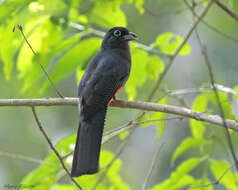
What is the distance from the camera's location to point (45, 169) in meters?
3.28

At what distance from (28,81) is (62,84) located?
19.9ft

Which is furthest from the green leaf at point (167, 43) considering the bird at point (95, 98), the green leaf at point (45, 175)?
the green leaf at point (45, 175)

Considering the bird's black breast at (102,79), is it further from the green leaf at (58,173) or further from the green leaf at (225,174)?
the green leaf at (225,174)

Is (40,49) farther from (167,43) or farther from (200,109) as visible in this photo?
(200,109)

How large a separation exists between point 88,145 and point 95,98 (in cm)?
49

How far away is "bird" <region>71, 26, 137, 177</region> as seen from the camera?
10.7ft

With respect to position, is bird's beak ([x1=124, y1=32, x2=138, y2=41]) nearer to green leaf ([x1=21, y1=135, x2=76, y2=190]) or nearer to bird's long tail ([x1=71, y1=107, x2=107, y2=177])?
bird's long tail ([x1=71, y1=107, x2=107, y2=177])

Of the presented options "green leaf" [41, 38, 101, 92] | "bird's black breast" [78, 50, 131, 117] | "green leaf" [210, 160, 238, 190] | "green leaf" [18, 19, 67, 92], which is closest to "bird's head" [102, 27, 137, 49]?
"bird's black breast" [78, 50, 131, 117]

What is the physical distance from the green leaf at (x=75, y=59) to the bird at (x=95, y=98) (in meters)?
0.22

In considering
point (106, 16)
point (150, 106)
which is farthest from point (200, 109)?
point (106, 16)

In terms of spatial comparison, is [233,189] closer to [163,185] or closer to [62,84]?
[163,185]

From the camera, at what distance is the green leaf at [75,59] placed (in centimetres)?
355

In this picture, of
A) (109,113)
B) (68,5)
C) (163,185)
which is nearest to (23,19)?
(68,5)

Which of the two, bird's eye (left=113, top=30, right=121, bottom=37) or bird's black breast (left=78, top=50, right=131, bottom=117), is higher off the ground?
bird's eye (left=113, top=30, right=121, bottom=37)
